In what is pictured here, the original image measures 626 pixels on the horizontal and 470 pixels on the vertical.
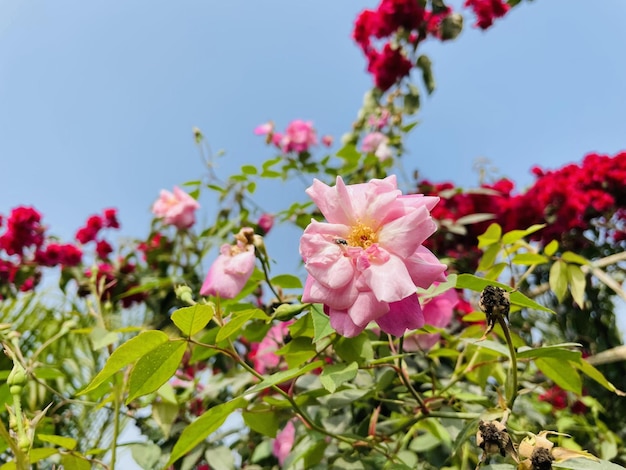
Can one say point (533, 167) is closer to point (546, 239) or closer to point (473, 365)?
point (546, 239)

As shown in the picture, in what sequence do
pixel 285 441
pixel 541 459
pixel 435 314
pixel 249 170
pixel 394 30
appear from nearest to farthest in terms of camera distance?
pixel 541 459 → pixel 435 314 → pixel 285 441 → pixel 249 170 → pixel 394 30

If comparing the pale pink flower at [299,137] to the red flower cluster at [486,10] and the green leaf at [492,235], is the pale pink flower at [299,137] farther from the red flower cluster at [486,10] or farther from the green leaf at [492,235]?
the green leaf at [492,235]

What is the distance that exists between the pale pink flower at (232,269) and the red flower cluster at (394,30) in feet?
4.81

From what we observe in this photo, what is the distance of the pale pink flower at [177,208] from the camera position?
1.79 m

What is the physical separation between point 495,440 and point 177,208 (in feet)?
4.85

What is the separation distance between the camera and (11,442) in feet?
1.49

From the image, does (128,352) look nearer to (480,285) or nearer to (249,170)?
(480,285)

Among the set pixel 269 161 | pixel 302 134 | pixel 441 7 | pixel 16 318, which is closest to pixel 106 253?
pixel 16 318

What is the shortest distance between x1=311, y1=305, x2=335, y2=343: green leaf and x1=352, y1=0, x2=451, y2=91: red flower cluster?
1.66m

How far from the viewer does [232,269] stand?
2.43 feet

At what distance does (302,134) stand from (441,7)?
27.7 inches

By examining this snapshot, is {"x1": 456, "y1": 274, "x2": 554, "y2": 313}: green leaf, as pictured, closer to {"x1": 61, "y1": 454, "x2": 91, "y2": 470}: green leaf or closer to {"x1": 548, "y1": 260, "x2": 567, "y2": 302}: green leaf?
{"x1": 548, "y1": 260, "x2": 567, "y2": 302}: green leaf

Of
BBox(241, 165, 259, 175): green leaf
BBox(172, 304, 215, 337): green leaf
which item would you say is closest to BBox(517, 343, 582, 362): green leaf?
BBox(172, 304, 215, 337): green leaf

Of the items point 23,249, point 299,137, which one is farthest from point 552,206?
point 23,249
